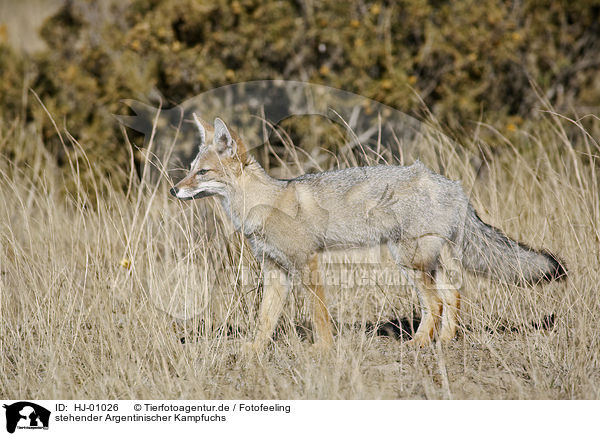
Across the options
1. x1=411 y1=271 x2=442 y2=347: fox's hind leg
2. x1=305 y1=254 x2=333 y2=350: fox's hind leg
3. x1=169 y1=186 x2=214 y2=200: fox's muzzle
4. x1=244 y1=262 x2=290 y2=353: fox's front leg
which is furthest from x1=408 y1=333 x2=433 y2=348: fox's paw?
x1=169 y1=186 x2=214 y2=200: fox's muzzle

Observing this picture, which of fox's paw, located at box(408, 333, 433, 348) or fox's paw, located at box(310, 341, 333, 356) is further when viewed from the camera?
fox's paw, located at box(408, 333, 433, 348)

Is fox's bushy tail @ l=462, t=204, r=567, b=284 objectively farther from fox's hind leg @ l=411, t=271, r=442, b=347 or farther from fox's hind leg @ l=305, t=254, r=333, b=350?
fox's hind leg @ l=305, t=254, r=333, b=350

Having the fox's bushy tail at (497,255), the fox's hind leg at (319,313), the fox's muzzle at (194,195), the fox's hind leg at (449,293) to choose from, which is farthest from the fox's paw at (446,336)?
the fox's muzzle at (194,195)

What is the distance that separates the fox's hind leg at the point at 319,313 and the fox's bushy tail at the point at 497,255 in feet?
3.37

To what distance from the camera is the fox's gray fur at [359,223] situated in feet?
12.3

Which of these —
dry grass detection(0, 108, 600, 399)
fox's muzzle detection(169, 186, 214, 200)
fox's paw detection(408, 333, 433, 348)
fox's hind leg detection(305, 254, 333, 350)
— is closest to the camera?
dry grass detection(0, 108, 600, 399)

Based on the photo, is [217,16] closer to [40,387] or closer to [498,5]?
[498,5]

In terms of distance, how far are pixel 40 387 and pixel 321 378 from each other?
158 cm

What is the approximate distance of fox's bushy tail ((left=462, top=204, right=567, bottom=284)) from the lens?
386cm

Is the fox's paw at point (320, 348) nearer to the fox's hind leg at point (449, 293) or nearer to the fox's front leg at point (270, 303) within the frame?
the fox's front leg at point (270, 303)

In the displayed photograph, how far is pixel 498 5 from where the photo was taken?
6789mm

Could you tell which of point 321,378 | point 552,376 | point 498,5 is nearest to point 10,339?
point 321,378

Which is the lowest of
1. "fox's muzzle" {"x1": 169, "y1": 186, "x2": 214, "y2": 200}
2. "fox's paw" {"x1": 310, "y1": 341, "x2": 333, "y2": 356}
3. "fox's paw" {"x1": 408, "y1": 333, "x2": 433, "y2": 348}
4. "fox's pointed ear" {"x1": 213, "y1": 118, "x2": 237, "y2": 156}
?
"fox's paw" {"x1": 310, "y1": 341, "x2": 333, "y2": 356}

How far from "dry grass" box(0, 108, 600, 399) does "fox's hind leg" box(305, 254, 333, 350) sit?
0.11 meters
